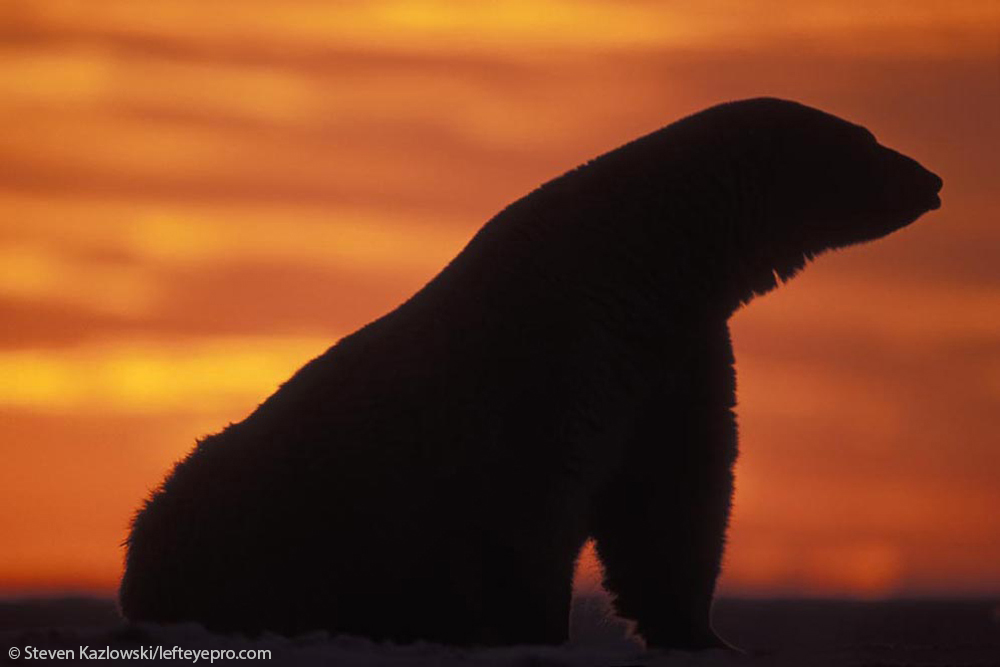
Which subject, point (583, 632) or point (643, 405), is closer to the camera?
point (643, 405)

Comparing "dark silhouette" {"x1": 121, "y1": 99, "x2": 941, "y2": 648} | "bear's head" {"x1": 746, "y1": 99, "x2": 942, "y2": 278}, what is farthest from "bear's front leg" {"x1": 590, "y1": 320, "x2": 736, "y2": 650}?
"bear's head" {"x1": 746, "y1": 99, "x2": 942, "y2": 278}

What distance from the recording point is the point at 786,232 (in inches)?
366

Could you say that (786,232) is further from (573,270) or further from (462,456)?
(462,456)

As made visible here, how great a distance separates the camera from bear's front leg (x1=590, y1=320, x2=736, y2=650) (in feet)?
30.3

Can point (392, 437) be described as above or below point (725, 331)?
below

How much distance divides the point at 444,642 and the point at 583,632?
50.2 inches

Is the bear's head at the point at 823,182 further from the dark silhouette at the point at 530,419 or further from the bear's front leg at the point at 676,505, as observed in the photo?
the bear's front leg at the point at 676,505

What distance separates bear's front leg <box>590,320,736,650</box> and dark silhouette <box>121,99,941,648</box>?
1 centimetres

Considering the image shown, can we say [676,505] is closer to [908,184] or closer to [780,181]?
[780,181]

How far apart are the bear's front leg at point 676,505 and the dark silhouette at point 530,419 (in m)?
0.01

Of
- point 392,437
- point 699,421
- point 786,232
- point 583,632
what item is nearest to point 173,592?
point 392,437

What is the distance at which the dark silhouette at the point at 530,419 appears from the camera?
855 cm

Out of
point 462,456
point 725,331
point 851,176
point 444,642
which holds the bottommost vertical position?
point 444,642

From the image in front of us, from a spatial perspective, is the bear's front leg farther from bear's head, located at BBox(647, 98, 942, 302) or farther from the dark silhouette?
bear's head, located at BBox(647, 98, 942, 302)
